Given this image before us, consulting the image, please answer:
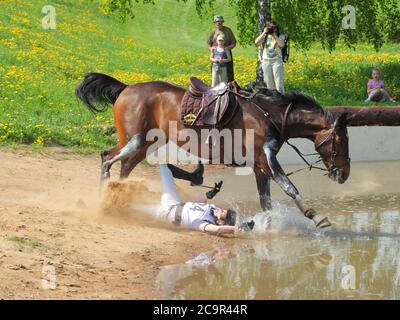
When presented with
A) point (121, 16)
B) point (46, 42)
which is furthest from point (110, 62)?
point (121, 16)

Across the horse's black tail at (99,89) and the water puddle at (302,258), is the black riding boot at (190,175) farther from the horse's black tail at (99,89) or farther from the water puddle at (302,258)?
the horse's black tail at (99,89)

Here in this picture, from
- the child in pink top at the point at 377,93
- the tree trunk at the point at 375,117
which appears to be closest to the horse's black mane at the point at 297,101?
the tree trunk at the point at 375,117

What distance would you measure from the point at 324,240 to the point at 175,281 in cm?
266

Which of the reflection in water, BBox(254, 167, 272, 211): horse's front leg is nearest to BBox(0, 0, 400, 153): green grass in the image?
BBox(254, 167, 272, 211): horse's front leg

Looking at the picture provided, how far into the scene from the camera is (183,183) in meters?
14.2

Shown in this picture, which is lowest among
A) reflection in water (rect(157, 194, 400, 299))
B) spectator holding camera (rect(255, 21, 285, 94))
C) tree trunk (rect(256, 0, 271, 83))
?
reflection in water (rect(157, 194, 400, 299))

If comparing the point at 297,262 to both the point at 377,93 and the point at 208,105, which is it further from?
the point at 377,93

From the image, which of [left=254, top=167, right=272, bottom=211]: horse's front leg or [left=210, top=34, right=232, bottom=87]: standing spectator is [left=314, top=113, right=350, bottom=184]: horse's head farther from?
[left=210, top=34, right=232, bottom=87]: standing spectator

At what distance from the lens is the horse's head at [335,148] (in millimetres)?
10859

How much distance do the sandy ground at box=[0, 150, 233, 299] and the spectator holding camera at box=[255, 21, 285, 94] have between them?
495cm

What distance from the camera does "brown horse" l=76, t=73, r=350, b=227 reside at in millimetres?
10891

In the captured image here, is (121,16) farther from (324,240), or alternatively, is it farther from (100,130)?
(324,240)

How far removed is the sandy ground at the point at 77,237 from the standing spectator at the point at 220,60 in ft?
14.5

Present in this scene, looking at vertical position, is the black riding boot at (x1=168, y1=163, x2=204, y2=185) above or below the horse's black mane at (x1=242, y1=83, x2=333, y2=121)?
below
